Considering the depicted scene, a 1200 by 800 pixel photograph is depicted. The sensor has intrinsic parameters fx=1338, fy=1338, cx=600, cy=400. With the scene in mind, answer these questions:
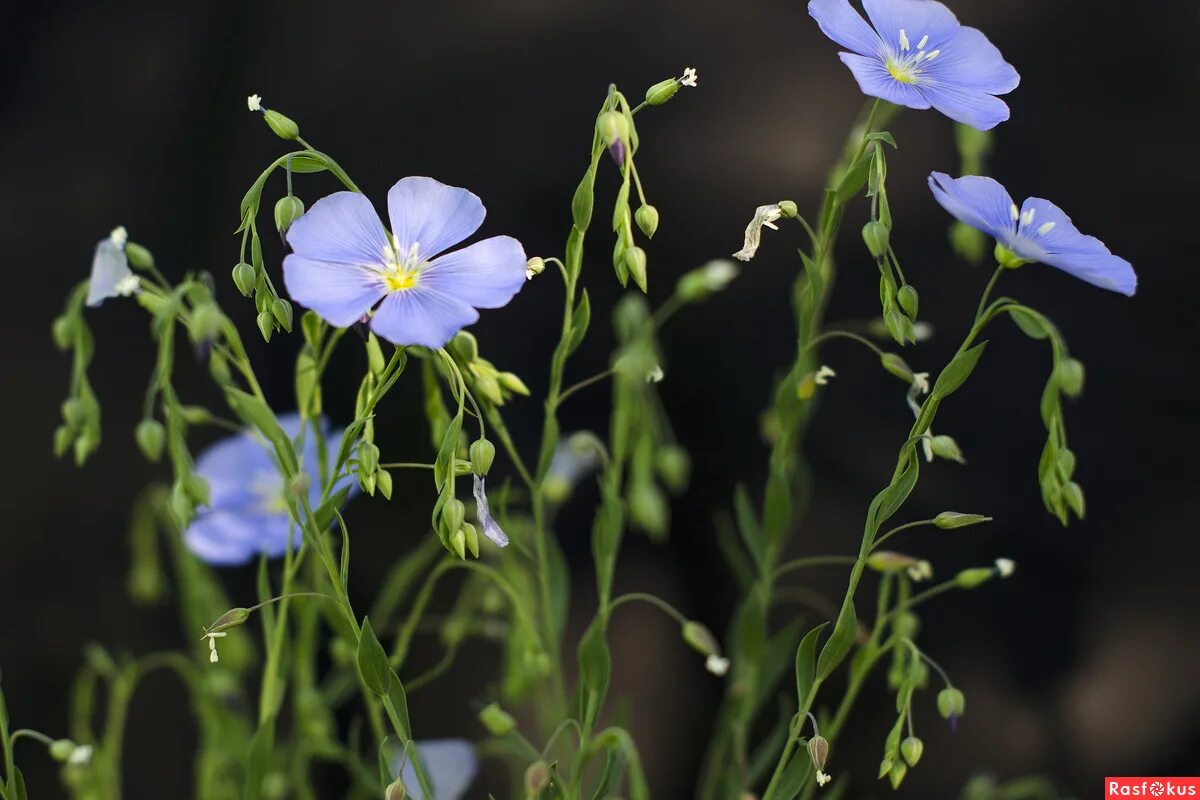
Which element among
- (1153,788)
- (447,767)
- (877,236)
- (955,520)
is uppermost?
(877,236)

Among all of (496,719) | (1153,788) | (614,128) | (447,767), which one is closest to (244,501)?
(447,767)

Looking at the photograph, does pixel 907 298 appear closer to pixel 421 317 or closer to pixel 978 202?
pixel 978 202

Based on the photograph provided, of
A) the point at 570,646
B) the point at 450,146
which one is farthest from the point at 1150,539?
the point at 450,146

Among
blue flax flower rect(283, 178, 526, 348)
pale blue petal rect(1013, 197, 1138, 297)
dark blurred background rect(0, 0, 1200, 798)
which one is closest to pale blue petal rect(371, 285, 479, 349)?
blue flax flower rect(283, 178, 526, 348)

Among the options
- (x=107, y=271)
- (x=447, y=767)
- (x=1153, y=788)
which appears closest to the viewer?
(x=107, y=271)

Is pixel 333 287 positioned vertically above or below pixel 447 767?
above

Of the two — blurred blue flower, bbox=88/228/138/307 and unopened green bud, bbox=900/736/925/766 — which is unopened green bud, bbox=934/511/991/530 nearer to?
unopened green bud, bbox=900/736/925/766

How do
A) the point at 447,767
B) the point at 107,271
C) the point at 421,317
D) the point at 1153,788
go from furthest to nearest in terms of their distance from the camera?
the point at 1153,788, the point at 447,767, the point at 107,271, the point at 421,317

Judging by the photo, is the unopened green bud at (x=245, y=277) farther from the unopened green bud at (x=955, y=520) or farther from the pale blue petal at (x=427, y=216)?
the unopened green bud at (x=955, y=520)
